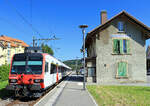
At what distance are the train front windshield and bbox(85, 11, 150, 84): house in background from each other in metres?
11.6

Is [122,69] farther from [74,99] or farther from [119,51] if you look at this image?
[74,99]

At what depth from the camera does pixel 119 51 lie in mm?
20094

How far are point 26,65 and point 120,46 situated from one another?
14.0 meters

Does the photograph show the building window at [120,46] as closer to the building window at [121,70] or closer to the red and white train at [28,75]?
the building window at [121,70]

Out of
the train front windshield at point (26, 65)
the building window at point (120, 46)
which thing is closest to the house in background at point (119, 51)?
the building window at point (120, 46)

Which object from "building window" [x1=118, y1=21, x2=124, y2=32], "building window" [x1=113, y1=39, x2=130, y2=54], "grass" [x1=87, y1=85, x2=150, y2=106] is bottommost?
"grass" [x1=87, y1=85, x2=150, y2=106]

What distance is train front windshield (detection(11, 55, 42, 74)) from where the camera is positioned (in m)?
9.16

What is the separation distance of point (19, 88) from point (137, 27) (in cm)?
1712

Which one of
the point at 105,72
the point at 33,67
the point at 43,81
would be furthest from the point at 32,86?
the point at 105,72

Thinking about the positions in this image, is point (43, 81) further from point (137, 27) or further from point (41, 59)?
point (137, 27)

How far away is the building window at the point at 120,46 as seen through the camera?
2008cm

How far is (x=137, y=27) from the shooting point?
803 inches

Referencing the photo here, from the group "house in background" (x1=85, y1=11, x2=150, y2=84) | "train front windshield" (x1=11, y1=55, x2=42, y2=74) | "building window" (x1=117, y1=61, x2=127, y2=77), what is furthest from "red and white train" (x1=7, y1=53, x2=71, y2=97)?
"building window" (x1=117, y1=61, x2=127, y2=77)

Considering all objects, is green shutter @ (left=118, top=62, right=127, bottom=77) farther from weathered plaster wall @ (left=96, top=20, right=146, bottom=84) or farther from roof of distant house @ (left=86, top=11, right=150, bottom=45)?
roof of distant house @ (left=86, top=11, right=150, bottom=45)
